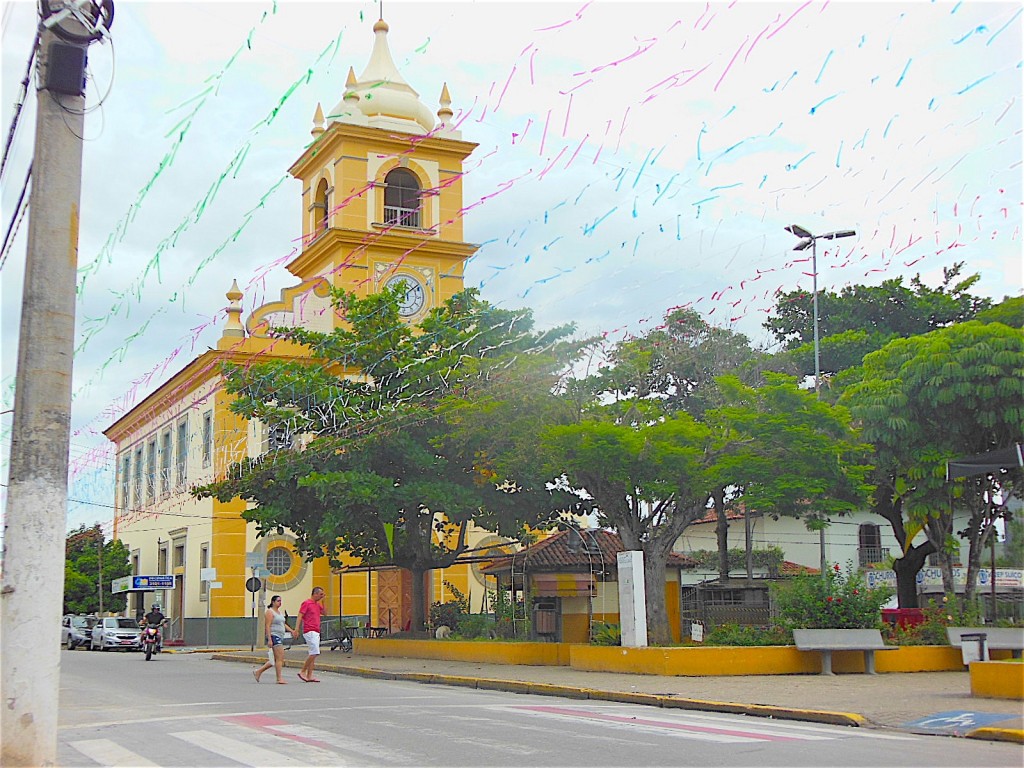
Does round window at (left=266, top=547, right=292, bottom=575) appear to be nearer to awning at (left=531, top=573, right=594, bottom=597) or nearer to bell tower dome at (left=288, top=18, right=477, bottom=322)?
bell tower dome at (left=288, top=18, right=477, bottom=322)

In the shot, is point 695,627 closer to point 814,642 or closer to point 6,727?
point 814,642

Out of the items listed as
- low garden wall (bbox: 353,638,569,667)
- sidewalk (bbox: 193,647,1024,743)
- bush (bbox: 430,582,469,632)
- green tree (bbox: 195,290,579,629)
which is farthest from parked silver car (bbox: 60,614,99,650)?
sidewalk (bbox: 193,647,1024,743)

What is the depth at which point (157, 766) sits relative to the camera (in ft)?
32.5

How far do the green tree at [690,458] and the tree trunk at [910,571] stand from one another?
23.3 ft

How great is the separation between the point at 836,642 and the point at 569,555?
955cm

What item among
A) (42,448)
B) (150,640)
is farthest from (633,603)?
(150,640)

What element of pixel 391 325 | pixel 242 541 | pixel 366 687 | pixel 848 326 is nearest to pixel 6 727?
pixel 366 687

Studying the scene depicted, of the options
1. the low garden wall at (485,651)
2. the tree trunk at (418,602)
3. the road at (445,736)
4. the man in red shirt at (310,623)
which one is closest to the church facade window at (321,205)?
the tree trunk at (418,602)

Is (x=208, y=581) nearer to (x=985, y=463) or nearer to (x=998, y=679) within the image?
(x=985, y=463)

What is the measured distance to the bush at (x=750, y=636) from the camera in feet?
68.4

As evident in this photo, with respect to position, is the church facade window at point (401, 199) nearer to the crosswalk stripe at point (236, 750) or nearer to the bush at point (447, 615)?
the bush at point (447, 615)

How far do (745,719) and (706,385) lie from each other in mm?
18290

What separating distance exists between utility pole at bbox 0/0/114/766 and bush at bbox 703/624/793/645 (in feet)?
48.3

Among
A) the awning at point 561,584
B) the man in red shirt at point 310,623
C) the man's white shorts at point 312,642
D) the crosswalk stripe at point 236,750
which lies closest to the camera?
the crosswalk stripe at point 236,750
